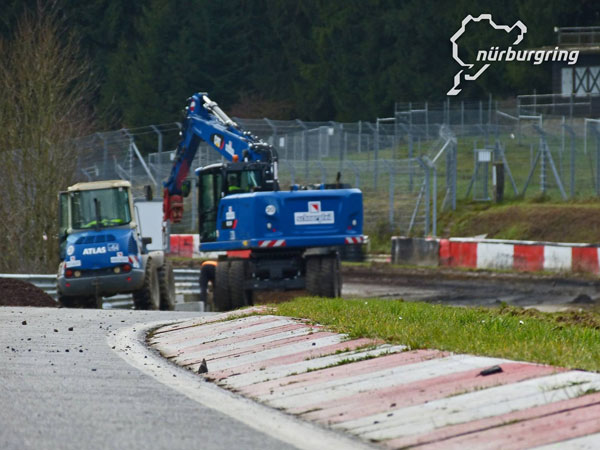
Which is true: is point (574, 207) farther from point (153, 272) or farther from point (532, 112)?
point (153, 272)

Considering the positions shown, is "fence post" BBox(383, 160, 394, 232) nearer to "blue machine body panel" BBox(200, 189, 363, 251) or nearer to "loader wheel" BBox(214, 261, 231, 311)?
"blue machine body panel" BBox(200, 189, 363, 251)

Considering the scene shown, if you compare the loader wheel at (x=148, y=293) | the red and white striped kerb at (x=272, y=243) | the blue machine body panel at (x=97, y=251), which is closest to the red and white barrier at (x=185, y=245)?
the loader wheel at (x=148, y=293)

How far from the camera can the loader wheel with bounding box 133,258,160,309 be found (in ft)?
86.6

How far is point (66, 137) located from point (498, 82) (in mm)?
28740

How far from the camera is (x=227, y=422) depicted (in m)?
7.61

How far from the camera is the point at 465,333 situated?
10.9 meters

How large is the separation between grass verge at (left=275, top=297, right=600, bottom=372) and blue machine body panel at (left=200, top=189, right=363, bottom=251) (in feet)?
31.9

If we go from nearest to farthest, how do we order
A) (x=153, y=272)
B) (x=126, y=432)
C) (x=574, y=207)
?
(x=126, y=432)
(x=153, y=272)
(x=574, y=207)

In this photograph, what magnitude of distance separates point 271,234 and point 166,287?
14.1 feet

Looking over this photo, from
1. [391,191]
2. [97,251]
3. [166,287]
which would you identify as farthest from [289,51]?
[97,251]

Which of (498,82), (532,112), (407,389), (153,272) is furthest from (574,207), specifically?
(407,389)

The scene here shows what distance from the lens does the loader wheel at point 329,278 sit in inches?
973

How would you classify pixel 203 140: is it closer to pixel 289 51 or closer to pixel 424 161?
pixel 424 161

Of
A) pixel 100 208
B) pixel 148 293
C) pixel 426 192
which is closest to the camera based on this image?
pixel 100 208
